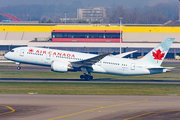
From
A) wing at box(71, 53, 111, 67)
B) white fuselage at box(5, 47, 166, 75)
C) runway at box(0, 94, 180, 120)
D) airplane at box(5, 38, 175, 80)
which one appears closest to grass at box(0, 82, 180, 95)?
runway at box(0, 94, 180, 120)

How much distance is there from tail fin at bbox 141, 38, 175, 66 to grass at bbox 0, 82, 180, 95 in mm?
7155

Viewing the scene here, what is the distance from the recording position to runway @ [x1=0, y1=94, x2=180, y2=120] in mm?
25795

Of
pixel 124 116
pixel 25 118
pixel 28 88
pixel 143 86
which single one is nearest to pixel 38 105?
pixel 25 118

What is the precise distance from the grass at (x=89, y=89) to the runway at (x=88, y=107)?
314 centimetres

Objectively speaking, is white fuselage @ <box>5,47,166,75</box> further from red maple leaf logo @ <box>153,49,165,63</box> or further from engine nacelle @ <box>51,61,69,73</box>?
engine nacelle @ <box>51,61,69,73</box>

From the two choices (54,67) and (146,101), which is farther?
(54,67)

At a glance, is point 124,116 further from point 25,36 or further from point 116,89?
point 25,36

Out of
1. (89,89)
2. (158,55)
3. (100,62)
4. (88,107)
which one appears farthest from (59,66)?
(88,107)

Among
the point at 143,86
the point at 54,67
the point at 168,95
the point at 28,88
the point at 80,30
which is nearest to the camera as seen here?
the point at 168,95

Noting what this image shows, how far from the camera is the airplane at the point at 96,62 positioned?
49688mm

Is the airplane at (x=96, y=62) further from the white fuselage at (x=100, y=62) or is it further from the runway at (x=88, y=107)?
the runway at (x=88, y=107)

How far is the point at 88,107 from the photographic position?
95.9 feet

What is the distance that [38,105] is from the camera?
29.8 m

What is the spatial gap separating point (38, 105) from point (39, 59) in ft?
73.2
